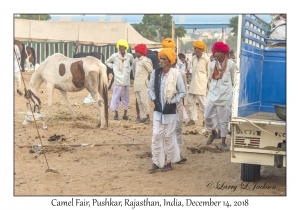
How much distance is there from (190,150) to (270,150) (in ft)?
8.42

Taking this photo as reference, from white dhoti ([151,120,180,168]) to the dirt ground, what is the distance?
0.19 meters

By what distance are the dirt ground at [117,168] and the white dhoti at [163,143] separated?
0.19m

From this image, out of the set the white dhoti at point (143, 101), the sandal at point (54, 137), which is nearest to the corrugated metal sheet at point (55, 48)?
the white dhoti at point (143, 101)

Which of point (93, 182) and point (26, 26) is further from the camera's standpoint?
point (26, 26)

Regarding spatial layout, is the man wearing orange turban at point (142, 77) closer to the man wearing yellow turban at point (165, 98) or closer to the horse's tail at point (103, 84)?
the horse's tail at point (103, 84)

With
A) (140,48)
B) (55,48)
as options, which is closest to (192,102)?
(140,48)

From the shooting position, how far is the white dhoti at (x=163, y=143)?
20.8ft

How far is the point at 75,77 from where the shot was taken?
33.4 feet

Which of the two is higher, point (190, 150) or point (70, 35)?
point (70, 35)

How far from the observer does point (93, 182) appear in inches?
240

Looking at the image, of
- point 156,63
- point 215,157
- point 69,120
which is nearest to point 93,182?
point 215,157

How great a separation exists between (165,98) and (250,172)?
1407 mm

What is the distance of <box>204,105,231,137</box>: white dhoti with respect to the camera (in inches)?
295

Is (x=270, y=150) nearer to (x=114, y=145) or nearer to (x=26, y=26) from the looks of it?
(x=114, y=145)
